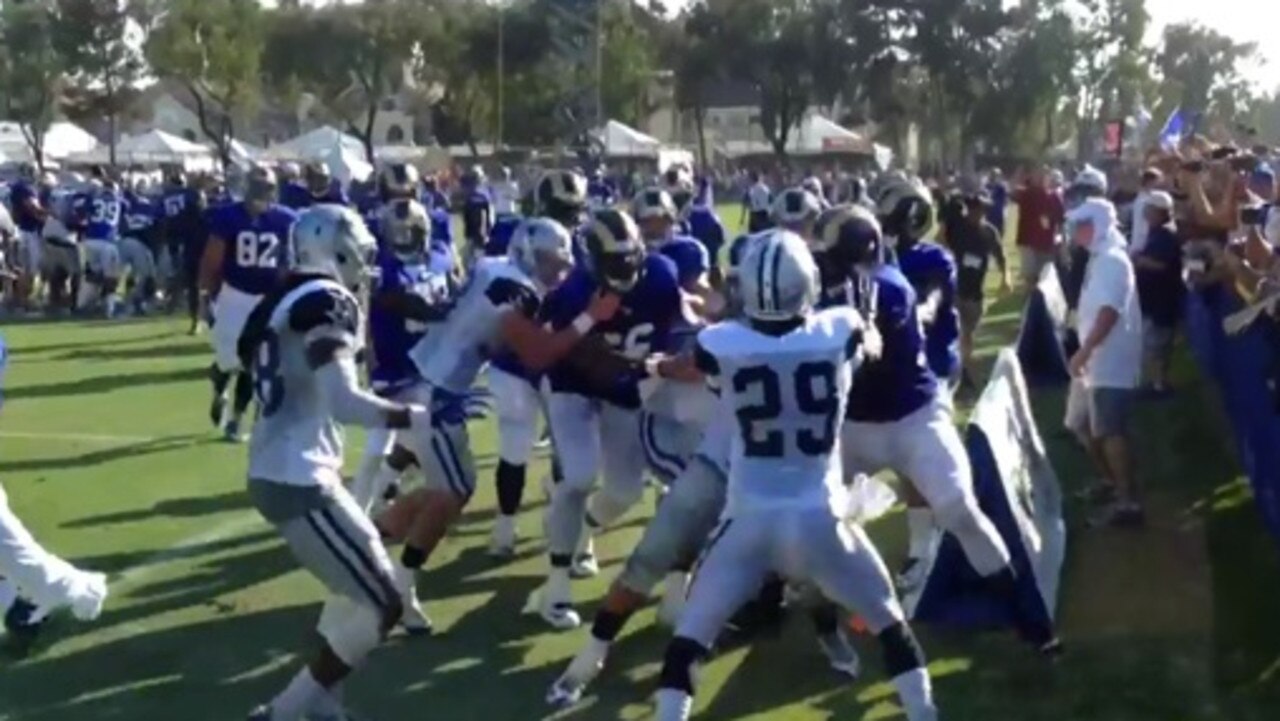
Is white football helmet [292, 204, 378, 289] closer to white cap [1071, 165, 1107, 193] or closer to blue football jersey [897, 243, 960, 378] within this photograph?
blue football jersey [897, 243, 960, 378]

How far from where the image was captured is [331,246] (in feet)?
22.8

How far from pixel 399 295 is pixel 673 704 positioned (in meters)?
3.01

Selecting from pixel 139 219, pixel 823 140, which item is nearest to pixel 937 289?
pixel 139 219

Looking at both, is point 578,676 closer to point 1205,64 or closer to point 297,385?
point 297,385

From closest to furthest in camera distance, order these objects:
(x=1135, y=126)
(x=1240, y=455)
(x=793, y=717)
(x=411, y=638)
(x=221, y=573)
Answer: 1. (x=793, y=717)
2. (x=411, y=638)
3. (x=221, y=573)
4. (x=1240, y=455)
5. (x=1135, y=126)

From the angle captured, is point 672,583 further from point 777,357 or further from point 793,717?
point 777,357

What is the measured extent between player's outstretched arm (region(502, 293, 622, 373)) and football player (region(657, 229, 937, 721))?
158cm

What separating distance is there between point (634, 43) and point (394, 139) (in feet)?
91.6

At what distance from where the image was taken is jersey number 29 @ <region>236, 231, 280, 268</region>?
43.9ft

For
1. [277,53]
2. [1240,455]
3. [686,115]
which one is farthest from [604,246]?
[686,115]

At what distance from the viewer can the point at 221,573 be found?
32.4 ft

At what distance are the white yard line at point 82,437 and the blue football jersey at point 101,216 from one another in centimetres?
997

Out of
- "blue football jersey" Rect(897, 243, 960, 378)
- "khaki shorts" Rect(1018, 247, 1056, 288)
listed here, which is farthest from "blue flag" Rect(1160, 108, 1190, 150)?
"blue football jersey" Rect(897, 243, 960, 378)

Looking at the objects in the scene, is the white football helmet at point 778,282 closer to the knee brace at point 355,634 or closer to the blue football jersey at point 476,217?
the knee brace at point 355,634
